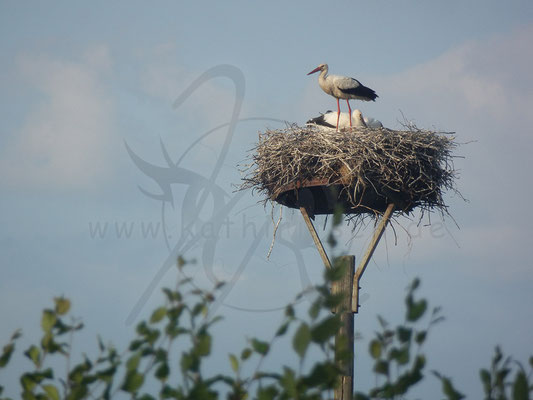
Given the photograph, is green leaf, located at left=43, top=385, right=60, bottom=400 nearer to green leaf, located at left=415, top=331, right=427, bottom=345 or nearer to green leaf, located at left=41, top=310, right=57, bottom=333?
green leaf, located at left=41, top=310, right=57, bottom=333

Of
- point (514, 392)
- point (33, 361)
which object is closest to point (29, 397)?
point (33, 361)

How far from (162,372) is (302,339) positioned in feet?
1.01

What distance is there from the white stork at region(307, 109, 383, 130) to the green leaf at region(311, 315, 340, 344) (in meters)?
7.11

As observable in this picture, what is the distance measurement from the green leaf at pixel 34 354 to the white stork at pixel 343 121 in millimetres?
6888

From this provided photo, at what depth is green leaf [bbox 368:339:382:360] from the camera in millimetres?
1178

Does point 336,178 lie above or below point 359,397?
above

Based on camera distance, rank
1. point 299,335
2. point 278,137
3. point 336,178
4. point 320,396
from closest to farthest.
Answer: point 299,335
point 320,396
point 336,178
point 278,137

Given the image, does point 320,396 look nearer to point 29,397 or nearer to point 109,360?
point 109,360

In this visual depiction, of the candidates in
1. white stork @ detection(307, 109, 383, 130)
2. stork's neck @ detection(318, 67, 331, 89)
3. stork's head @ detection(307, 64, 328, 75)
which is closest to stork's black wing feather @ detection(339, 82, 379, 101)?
white stork @ detection(307, 109, 383, 130)

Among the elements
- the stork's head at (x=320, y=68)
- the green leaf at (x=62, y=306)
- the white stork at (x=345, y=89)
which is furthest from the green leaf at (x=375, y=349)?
the stork's head at (x=320, y=68)

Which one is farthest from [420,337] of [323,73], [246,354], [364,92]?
[323,73]

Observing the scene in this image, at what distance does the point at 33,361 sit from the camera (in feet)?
4.32

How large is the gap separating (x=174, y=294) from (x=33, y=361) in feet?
1.07

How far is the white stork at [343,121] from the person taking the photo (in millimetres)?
8156
